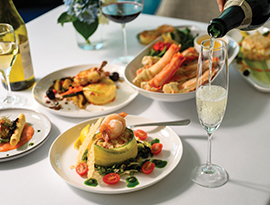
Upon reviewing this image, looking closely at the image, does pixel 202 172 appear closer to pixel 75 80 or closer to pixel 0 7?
pixel 75 80

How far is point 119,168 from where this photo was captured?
99 centimetres

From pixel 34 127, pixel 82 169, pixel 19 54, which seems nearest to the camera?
pixel 82 169

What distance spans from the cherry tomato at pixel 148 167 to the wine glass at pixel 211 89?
13 centimetres

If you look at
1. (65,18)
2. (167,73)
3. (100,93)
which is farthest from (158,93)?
(65,18)

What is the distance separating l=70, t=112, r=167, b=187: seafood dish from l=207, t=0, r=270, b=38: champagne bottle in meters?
0.41

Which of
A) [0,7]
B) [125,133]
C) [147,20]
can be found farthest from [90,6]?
[125,133]

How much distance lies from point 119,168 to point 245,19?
1.98 feet

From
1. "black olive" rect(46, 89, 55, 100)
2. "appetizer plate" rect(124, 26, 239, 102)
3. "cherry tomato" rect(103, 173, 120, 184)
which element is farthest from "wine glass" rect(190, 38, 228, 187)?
"black olive" rect(46, 89, 55, 100)

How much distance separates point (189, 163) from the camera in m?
1.05

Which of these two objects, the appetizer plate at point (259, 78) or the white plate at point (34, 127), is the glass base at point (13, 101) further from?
the appetizer plate at point (259, 78)

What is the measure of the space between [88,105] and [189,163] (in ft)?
1.80

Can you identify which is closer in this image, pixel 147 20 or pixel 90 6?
pixel 90 6

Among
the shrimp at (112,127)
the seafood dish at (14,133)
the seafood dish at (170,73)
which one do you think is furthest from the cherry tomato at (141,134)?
the seafood dish at (14,133)

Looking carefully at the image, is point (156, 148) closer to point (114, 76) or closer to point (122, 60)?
point (114, 76)
